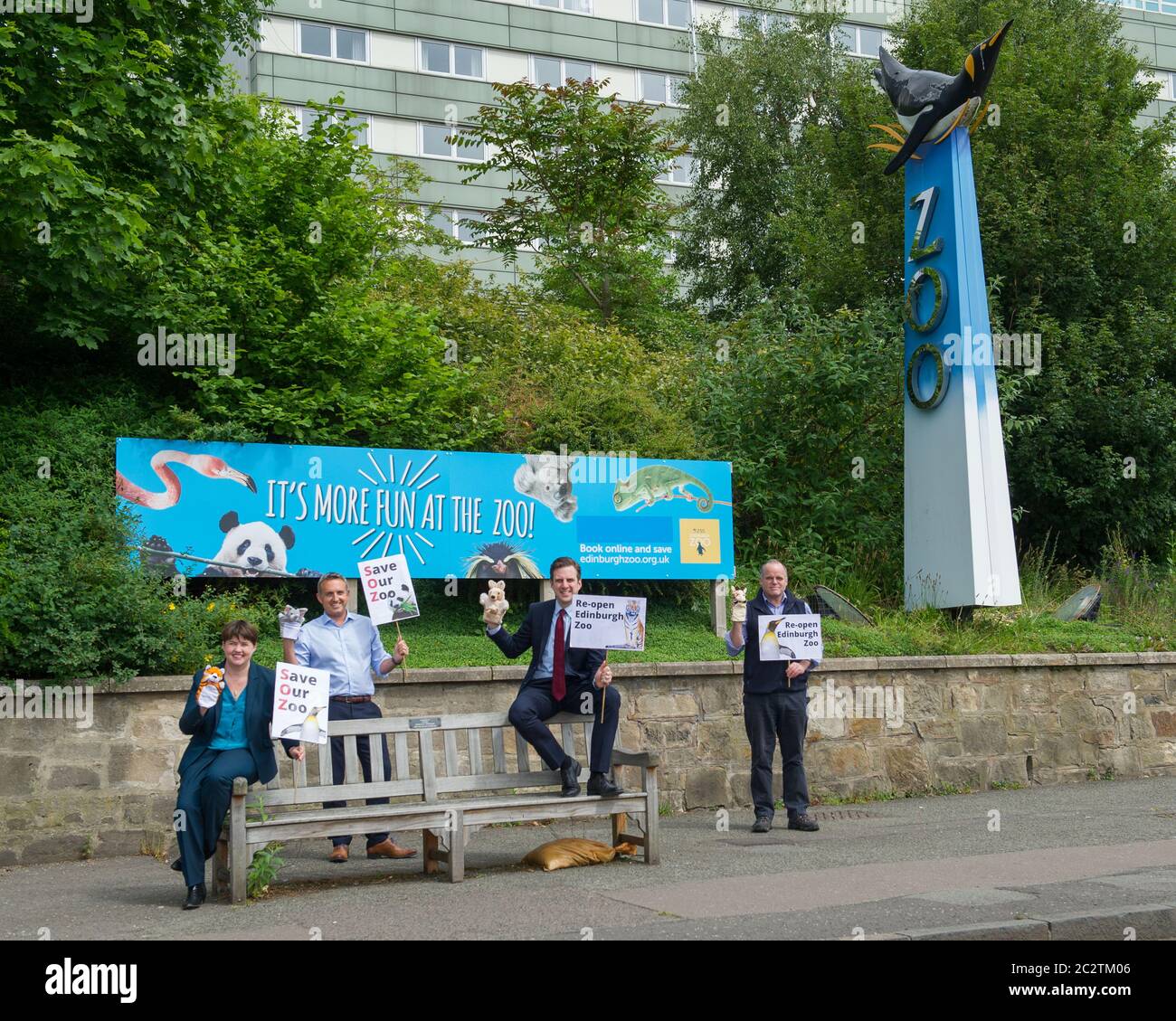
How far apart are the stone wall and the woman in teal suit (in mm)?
2198

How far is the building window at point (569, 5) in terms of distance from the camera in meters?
41.0

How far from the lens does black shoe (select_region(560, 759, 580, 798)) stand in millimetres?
8500

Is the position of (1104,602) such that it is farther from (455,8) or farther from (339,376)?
(455,8)

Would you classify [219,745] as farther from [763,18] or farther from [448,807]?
[763,18]

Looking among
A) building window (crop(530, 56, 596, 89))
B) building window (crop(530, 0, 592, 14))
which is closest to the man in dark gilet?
building window (crop(530, 56, 596, 89))

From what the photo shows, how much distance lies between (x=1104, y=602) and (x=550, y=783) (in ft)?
32.5

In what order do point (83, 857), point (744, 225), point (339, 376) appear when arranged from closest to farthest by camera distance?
point (83, 857)
point (339, 376)
point (744, 225)

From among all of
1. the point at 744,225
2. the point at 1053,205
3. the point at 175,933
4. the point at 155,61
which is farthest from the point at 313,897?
the point at 744,225

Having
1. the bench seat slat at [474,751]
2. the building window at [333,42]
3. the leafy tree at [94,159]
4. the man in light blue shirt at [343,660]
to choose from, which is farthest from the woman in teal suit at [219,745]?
the building window at [333,42]

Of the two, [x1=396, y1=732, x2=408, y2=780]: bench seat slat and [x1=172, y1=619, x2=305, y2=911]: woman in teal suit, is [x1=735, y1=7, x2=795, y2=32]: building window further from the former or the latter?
[x1=172, y1=619, x2=305, y2=911]: woman in teal suit

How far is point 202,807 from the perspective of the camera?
24.8 feet

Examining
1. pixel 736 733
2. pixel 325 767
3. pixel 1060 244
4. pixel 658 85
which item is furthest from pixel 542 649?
pixel 658 85

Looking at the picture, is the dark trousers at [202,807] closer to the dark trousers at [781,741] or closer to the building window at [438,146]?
the dark trousers at [781,741]

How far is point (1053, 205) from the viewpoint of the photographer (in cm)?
2083
